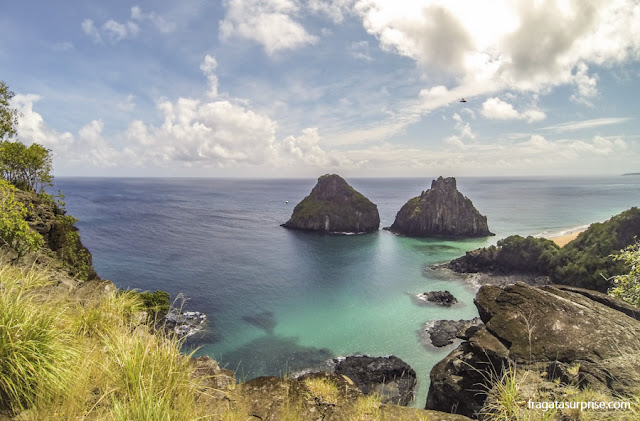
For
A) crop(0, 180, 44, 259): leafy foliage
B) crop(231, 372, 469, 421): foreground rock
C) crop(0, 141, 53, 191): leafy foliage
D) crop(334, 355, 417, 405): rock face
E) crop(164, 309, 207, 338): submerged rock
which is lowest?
crop(334, 355, 417, 405): rock face

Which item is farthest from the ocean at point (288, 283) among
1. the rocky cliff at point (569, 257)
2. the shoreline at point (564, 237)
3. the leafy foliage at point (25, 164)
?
the leafy foliage at point (25, 164)

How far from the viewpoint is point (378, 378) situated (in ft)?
112

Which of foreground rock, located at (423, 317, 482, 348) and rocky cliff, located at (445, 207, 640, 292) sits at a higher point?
rocky cliff, located at (445, 207, 640, 292)

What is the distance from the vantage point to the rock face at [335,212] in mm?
126625

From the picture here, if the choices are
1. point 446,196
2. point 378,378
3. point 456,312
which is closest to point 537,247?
point 456,312

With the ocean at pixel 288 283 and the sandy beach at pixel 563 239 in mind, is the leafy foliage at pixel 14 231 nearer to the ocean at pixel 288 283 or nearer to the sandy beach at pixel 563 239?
the ocean at pixel 288 283

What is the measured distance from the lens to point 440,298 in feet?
187

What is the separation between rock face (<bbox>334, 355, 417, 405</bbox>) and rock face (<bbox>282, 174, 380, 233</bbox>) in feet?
292

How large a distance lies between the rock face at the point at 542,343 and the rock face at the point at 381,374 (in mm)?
21247

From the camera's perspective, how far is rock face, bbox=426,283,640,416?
883cm

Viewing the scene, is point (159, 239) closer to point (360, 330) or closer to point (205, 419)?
point (360, 330)

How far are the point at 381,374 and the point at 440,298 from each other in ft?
91.2

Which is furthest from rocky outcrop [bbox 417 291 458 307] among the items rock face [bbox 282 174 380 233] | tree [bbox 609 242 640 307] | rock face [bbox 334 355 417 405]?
rock face [bbox 282 174 380 233]

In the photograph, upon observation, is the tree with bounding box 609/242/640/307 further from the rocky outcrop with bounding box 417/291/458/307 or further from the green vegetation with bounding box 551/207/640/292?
the green vegetation with bounding box 551/207/640/292
